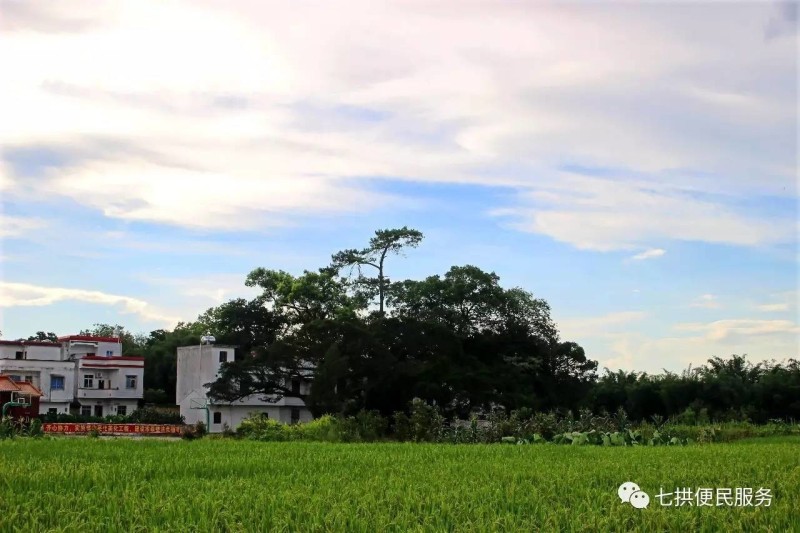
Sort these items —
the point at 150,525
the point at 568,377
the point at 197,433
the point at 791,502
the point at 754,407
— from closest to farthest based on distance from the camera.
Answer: the point at 150,525 → the point at 791,502 → the point at 197,433 → the point at 754,407 → the point at 568,377

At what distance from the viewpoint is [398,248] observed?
4434 centimetres

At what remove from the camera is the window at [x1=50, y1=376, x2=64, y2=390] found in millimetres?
45469

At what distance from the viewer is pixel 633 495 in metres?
7.48

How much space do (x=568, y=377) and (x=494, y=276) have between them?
6176mm

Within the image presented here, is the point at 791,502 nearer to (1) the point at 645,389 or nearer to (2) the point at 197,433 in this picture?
(2) the point at 197,433

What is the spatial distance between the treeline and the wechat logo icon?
65.6ft

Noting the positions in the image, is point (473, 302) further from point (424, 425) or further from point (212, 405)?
point (424, 425)

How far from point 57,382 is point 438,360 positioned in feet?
74.5

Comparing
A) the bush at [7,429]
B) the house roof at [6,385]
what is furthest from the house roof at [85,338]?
the bush at [7,429]

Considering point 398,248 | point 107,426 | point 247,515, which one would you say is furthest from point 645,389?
point 247,515

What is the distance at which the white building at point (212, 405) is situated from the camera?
1650 inches

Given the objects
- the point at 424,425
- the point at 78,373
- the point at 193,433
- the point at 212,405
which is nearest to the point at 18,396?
the point at 212,405

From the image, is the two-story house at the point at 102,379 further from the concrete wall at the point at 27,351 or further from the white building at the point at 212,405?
the white building at the point at 212,405

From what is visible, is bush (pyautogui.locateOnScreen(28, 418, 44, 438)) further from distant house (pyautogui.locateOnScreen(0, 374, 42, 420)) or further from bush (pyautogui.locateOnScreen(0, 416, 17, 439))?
distant house (pyautogui.locateOnScreen(0, 374, 42, 420))
